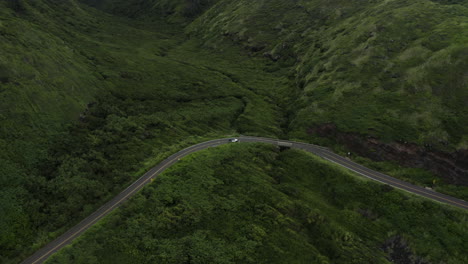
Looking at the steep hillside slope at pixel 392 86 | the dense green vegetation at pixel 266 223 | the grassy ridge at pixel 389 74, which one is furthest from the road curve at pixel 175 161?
the grassy ridge at pixel 389 74

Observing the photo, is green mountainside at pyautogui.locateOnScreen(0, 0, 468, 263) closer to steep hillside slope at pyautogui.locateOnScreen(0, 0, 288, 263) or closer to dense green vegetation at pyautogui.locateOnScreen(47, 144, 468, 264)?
steep hillside slope at pyautogui.locateOnScreen(0, 0, 288, 263)

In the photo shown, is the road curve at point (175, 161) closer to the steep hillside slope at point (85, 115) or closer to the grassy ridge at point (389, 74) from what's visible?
the steep hillside slope at point (85, 115)

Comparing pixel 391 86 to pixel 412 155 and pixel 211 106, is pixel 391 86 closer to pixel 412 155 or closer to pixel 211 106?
pixel 412 155

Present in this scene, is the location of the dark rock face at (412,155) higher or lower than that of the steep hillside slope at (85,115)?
lower

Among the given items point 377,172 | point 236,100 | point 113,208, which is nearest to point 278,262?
point 113,208

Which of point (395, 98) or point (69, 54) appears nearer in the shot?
point (395, 98)

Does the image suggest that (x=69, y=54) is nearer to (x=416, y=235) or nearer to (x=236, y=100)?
(x=236, y=100)
